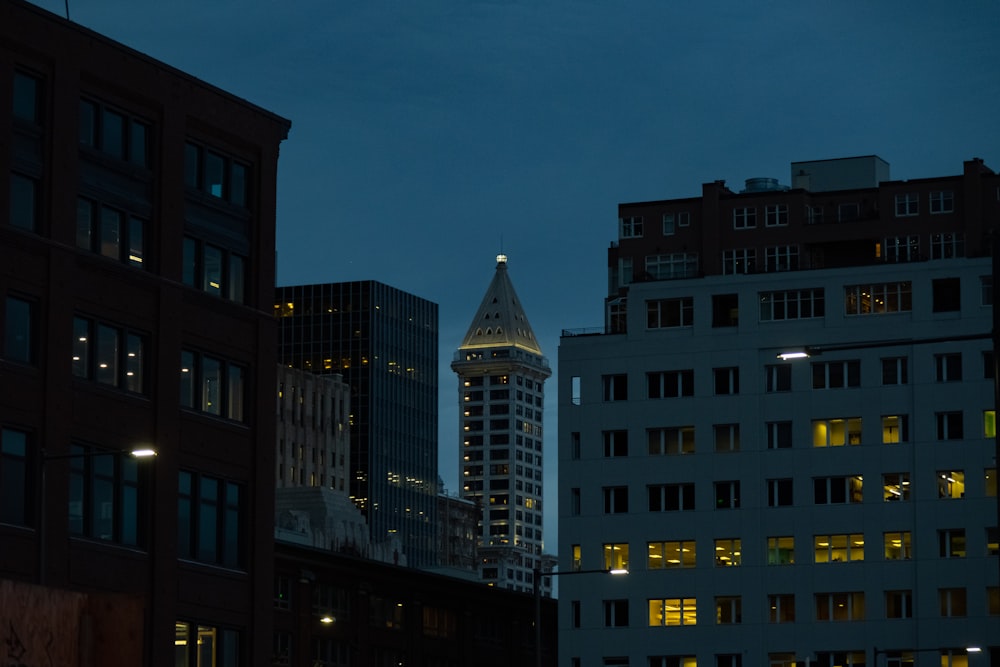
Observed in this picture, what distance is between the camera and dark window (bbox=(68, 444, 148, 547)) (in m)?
61.3

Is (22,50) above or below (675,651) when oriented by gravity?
above

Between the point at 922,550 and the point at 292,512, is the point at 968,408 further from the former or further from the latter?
the point at 292,512

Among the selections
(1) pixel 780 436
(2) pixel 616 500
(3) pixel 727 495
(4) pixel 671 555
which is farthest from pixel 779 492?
(2) pixel 616 500


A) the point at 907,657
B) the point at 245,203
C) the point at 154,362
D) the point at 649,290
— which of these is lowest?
the point at 907,657

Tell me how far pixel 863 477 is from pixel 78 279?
226 ft

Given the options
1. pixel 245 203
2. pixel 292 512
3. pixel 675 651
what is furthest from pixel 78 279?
pixel 292 512

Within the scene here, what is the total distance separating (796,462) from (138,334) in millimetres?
65537

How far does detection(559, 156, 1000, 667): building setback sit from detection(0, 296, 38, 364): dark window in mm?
66198

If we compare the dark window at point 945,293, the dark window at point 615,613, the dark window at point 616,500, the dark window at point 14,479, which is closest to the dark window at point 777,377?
the dark window at point 945,293

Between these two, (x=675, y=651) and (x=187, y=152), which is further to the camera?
(x=675, y=651)

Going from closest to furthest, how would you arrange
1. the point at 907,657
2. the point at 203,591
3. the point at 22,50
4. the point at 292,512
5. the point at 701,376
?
1. the point at 22,50
2. the point at 203,591
3. the point at 907,657
4. the point at 701,376
5. the point at 292,512

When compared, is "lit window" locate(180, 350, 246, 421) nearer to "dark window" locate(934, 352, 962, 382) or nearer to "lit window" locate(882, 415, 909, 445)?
"lit window" locate(882, 415, 909, 445)

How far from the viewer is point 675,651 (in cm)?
12331

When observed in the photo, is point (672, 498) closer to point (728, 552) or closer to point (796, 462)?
point (728, 552)
